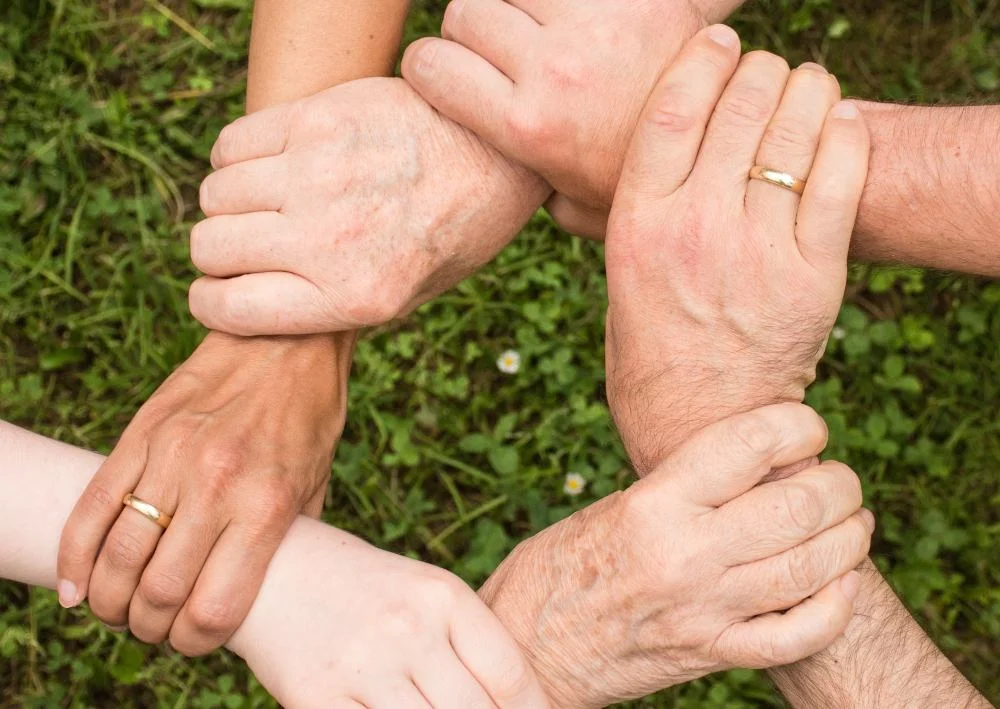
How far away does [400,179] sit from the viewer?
228 centimetres

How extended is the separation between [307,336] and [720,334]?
40.5 inches

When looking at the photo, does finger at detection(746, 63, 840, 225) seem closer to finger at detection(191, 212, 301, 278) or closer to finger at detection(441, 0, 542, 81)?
finger at detection(441, 0, 542, 81)

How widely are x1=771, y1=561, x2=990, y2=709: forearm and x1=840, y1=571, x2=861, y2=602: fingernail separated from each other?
62 millimetres

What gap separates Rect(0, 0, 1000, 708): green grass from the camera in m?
3.13

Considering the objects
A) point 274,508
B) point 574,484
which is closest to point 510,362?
point 574,484

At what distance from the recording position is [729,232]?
6.57ft

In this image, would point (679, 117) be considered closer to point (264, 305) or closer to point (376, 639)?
point (264, 305)

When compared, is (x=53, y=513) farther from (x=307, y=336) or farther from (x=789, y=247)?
(x=789, y=247)

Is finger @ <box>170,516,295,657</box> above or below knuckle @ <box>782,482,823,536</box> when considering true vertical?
below

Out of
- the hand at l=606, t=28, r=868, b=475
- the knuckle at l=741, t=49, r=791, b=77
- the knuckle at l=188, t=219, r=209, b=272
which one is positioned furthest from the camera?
the knuckle at l=188, t=219, r=209, b=272

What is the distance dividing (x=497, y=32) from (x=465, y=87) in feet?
0.47

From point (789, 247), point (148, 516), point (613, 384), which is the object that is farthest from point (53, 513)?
point (789, 247)

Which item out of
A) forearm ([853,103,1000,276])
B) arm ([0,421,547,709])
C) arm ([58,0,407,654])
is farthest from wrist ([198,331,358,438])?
forearm ([853,103,1000,276])

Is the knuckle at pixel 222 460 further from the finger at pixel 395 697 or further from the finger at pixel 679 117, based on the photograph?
the finger at pixel 679 117
